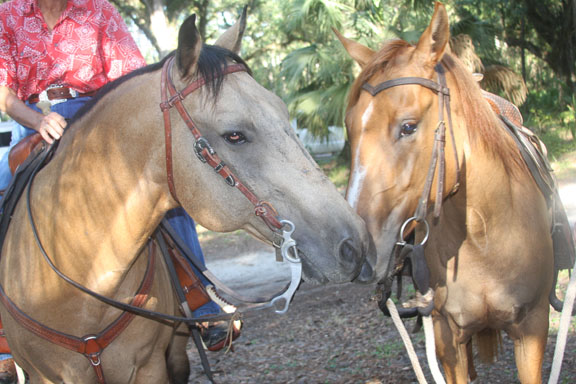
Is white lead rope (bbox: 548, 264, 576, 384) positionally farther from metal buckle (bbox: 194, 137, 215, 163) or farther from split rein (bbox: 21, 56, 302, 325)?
metal buckle (bbox: 194, 137, 215, 163)

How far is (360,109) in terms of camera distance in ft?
9.09

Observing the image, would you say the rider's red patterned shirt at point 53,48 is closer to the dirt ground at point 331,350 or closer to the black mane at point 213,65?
the black mane at point 213,65

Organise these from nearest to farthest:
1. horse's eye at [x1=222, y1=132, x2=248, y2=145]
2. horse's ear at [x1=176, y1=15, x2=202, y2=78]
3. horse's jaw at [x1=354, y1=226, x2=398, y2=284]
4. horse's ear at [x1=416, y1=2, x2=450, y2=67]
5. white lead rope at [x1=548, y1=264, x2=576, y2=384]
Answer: horse's ear at [x1=176, y1=15, x2=202, y2=78]
horse's eye at [x1=222, y1=132, x2=248, y2=145]
horse's jaw at [x1=354, y1=226, x2=398, y2=284]
horse's ear at [x1=416, y1=2, x2=450, y2=67]
white lead rope at [x1=548, y1=264, x2=576, y2=384]

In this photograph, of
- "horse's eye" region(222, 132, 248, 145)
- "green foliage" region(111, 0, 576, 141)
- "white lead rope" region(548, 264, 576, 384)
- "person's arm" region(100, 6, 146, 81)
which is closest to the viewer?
"horse's eye" region(222, 132, 248, 145)

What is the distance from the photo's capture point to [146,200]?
2.24 m

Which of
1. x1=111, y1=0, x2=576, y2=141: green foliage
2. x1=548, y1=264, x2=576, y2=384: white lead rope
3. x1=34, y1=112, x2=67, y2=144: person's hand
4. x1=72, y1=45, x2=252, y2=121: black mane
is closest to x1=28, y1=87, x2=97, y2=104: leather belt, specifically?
x1=34, y1=112, x2=67, y2=144: person's hand

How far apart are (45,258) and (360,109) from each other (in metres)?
1.61

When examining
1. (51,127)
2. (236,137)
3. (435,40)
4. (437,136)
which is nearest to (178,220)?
(51,127)

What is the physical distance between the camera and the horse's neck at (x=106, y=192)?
221cm

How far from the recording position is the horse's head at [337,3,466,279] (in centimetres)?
259

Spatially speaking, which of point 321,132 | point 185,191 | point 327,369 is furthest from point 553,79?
point 185,191

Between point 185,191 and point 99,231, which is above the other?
point 185,191

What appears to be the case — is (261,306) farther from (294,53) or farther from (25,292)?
(294,53)

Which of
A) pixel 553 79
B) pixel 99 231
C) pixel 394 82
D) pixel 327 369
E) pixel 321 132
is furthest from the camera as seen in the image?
pixel 553 79
